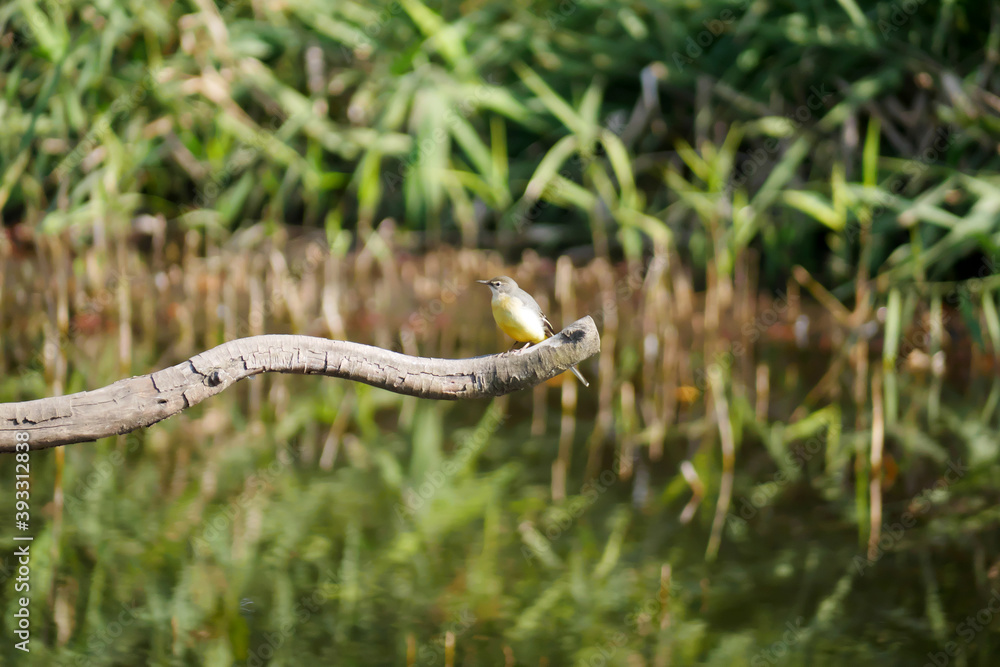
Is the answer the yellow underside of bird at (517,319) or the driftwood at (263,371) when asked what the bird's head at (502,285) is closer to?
the yellow underside of bird at (517,319)

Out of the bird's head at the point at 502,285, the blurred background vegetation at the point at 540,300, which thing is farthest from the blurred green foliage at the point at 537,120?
the bird's head at the point at 502,285

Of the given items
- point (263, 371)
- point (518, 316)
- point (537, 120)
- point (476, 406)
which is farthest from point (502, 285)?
point (537, 120)

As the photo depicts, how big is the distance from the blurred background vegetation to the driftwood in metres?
1.85

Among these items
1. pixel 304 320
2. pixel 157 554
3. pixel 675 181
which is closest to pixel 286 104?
pixel 304 320

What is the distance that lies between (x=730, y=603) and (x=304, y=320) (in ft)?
11.9

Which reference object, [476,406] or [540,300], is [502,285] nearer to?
[476,406]

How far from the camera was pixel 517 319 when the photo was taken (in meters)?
2.65

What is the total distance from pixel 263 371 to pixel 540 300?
545 centimetres

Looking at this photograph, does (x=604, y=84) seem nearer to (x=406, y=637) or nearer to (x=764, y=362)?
(x=764, y=362)

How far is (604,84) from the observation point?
8086 mm

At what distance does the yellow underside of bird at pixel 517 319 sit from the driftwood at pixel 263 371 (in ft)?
1.74

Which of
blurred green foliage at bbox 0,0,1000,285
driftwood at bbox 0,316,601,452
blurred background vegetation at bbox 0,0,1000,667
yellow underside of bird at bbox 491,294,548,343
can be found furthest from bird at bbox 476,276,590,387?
blurred green foliage at bbox 0,0,1000,285

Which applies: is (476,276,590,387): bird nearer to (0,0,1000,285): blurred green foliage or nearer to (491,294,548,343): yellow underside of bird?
(491,294,548,343): yellow underside of bird

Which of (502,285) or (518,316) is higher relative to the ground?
(502,285)
